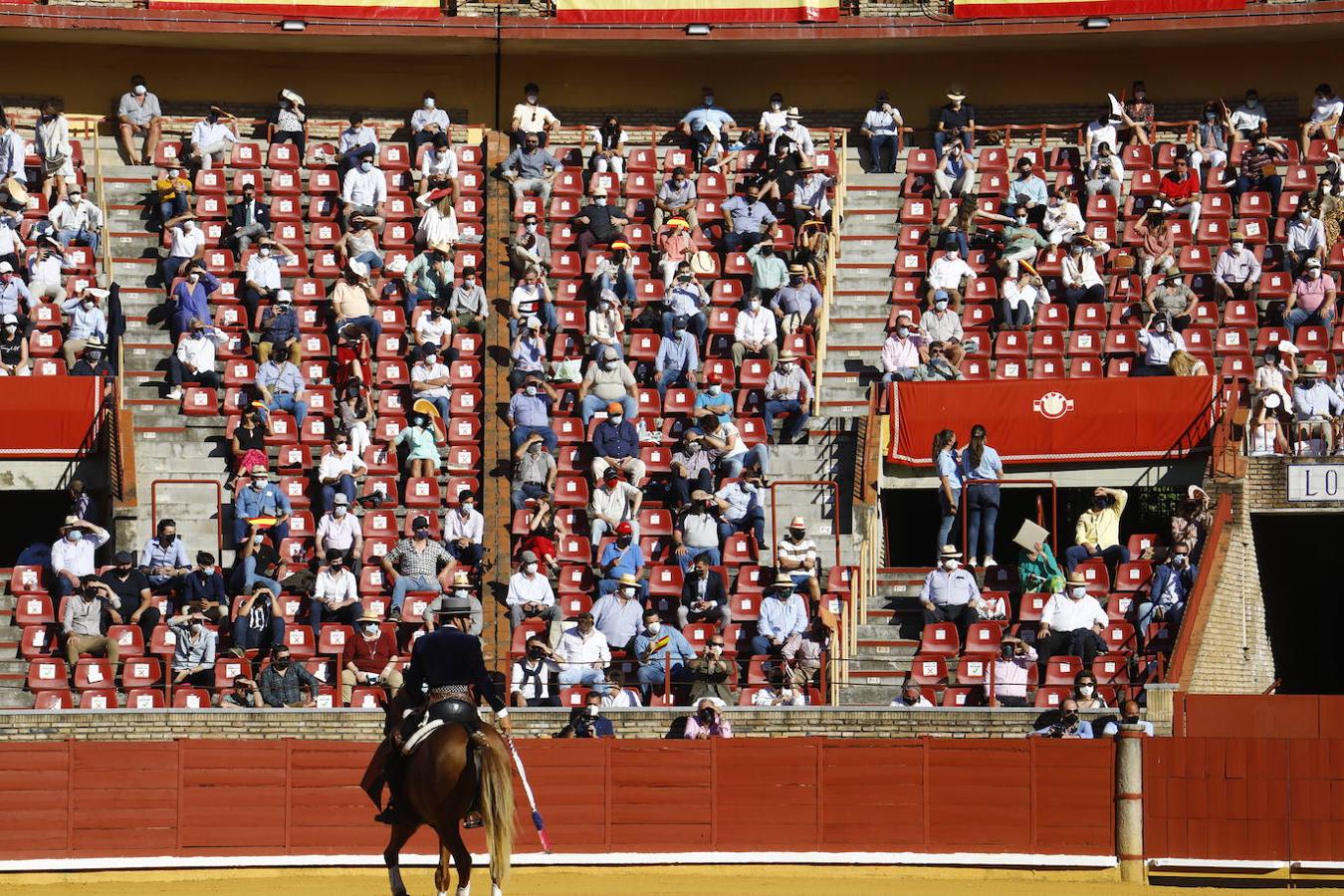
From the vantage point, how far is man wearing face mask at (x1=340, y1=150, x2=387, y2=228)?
31.5 metres

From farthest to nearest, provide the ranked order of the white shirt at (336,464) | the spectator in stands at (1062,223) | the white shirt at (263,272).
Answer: the spectator in stands at (1062,223), the white shirt at (263,272), the white shirt at (336,464)

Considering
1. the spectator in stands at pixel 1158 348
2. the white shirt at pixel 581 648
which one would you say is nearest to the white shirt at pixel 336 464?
the white shirt at pixel 581 648

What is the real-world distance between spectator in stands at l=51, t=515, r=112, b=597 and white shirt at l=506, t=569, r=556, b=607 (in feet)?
15.1

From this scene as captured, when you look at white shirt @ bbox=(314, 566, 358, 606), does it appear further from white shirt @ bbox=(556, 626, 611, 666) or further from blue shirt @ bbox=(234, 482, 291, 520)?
white shirt @ bbox=(556, 626, 611, 666)

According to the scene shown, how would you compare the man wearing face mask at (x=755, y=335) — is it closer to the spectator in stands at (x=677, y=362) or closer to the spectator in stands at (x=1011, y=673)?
the spectator in stands at (x=677, y=362)

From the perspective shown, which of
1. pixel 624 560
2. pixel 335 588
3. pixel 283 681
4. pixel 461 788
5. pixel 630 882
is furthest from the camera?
pixel 624 560

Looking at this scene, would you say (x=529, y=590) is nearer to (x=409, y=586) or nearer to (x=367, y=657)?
(x=409, y=586)

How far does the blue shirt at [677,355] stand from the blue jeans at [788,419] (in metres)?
1.13

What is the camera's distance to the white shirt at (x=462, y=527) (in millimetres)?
26891

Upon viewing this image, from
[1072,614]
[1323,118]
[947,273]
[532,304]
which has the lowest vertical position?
[1072,614]

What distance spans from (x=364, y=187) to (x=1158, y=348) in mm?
10493

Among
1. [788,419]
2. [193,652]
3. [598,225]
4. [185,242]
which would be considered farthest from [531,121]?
[193,652]

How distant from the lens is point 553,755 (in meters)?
22.8

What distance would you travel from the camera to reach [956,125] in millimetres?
33781
